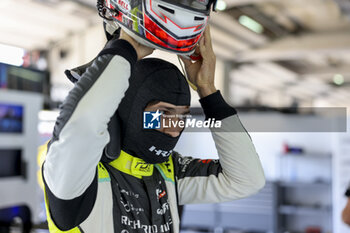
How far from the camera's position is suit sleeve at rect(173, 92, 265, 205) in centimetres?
81

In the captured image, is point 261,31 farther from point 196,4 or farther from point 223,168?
point 196,4

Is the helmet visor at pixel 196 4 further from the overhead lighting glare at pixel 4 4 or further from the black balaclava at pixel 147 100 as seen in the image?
the overhead lighting glare at pixel 4 4

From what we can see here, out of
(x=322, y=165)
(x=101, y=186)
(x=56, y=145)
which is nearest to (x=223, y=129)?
(x=101, y=186)

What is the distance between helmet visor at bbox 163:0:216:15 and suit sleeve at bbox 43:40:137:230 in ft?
0.32

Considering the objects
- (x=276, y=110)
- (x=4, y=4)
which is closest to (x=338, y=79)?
(x=276, y=110)

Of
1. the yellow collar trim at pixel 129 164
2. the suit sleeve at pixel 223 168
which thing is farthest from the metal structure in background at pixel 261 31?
the yellow collar trim at pixel 129 164

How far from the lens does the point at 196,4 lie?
1.96 ft

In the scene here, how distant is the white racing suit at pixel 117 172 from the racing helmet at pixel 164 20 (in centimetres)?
4

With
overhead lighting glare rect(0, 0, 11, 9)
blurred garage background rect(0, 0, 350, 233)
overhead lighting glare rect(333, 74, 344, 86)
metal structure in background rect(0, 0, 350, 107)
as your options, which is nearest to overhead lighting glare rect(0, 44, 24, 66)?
metal structure in background rect(0, 0, 350, 107)

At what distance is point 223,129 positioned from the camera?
821 millimetres

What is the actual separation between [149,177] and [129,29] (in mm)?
309

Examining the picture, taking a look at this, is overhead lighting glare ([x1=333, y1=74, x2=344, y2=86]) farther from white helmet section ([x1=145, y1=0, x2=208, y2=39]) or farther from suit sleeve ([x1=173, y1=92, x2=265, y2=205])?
white helmet section ([x1=145, y1=0, x2=208, y2=39])

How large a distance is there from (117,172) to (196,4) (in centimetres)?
34

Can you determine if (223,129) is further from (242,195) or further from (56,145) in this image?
(56,145)
